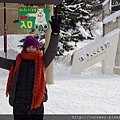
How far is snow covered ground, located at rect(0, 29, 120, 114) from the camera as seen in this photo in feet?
18.0

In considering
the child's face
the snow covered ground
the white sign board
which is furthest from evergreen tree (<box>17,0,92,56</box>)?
the child's face

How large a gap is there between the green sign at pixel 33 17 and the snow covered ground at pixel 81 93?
180 centimetres

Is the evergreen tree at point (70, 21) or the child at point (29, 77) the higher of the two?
the evergreen tree at point (70, 21)

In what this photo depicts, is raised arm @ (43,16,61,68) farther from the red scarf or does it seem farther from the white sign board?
the white sign board

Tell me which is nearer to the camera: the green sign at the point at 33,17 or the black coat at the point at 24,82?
the black coat at the point at 24,82

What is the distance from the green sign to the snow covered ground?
1802 millimetres

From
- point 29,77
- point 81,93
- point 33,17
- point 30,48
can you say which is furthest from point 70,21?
point 29,77

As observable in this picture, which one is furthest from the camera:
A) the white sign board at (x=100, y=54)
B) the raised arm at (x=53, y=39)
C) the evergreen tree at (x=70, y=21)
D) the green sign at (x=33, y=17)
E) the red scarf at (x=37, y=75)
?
the evergreen tree at (x=70, y=21)

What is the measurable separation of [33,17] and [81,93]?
260 centimetres

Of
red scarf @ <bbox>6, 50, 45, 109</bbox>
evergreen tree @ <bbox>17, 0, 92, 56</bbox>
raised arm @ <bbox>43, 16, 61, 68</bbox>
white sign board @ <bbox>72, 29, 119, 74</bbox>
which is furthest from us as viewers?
evergreen tree @ <bbox>17, 0, 92, 56</bbox>

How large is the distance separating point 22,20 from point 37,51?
4.56m

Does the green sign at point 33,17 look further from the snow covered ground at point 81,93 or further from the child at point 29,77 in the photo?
the child at point 29,77

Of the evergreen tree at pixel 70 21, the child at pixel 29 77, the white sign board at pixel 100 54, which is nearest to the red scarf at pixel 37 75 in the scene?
the child at pixel 29 77

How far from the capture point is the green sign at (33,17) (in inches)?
304
